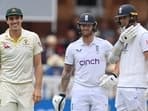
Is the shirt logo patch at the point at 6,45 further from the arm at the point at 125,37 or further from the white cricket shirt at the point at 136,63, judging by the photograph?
the white cricket shirt at the point at 136,63

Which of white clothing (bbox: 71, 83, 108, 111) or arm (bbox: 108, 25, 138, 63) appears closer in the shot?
arm (bbox: 108, 25, 138, 63)

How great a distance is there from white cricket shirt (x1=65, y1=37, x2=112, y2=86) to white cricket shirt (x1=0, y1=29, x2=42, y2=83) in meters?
0.87

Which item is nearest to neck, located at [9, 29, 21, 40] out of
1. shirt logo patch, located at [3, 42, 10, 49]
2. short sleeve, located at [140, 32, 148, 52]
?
shirt logo patch, located at [3, 42, 10, 49]

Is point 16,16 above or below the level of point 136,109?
above

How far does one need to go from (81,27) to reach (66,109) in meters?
4.50

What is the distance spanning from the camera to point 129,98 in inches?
435

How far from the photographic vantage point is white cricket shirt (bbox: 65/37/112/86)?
1202 cm

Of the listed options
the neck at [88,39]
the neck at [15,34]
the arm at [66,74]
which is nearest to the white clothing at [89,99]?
the arm at [66,74]

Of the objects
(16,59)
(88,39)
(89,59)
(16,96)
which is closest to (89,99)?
(89,59)

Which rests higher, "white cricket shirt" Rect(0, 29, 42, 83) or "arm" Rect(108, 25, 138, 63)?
"arm" Rect(108, 25, 138, 63)

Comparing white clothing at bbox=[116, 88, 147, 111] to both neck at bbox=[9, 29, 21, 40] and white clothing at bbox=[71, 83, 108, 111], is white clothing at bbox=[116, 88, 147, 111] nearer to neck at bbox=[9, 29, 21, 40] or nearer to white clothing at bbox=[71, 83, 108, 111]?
white clothing at bbox=[71, 83, 108, 111]

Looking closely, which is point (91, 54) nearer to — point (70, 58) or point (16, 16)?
point (70, 58)

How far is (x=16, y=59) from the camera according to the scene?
37.6 ft

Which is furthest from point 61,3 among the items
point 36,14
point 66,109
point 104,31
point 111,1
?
point 66,109
